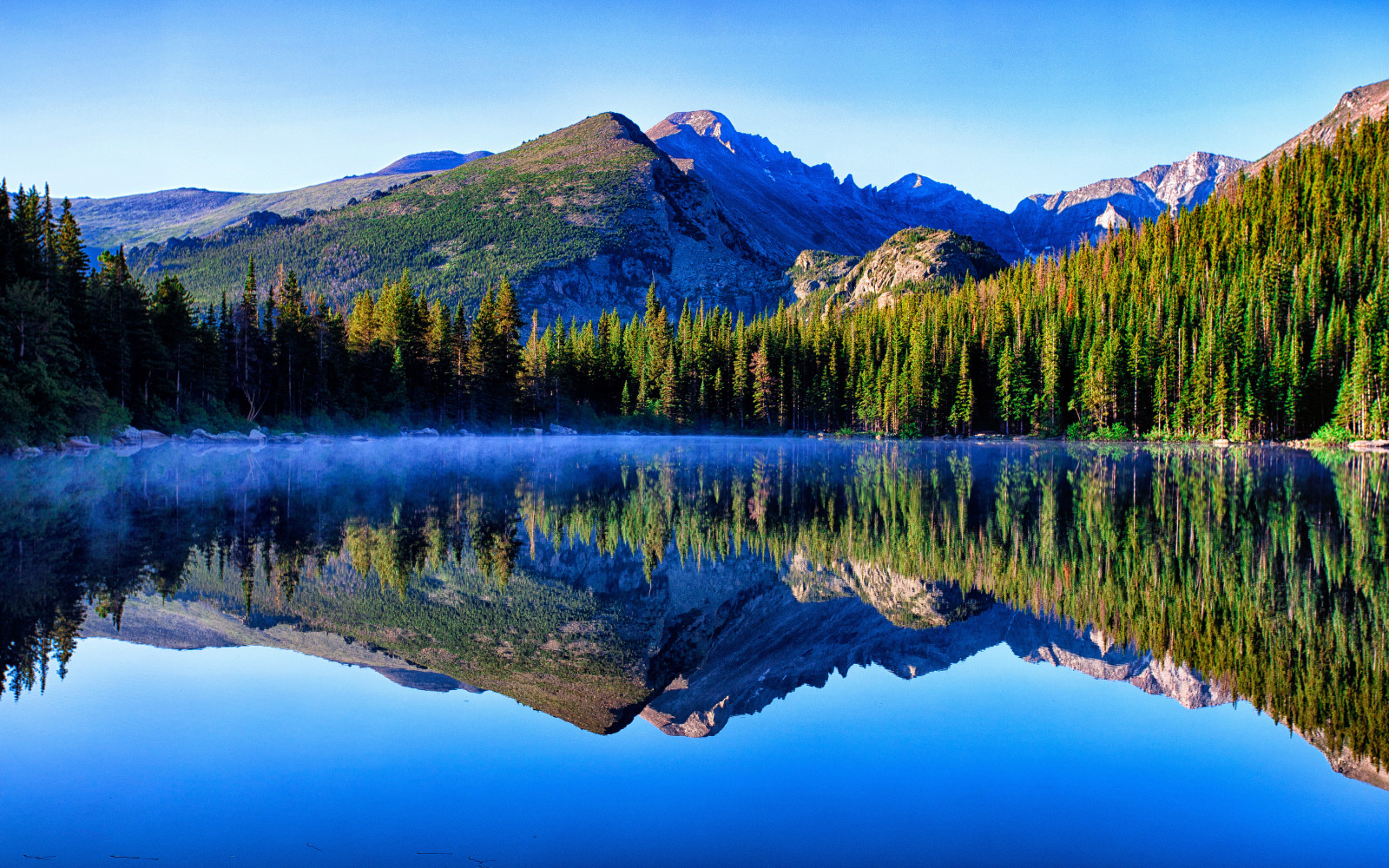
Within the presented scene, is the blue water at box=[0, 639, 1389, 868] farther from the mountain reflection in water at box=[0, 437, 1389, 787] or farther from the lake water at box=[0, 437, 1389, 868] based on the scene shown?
the mountain reflection in water at box=[0, 437, 1389, 787]

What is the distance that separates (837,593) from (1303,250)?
3363 inches

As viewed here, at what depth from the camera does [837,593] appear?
33.4 ft

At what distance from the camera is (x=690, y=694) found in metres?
6.81

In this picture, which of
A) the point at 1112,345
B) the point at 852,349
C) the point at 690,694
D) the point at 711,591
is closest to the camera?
the point at 690,694

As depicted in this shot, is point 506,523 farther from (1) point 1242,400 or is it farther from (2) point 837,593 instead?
(1) point 1242,400

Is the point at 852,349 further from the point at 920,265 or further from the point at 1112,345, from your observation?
the point at 920,265

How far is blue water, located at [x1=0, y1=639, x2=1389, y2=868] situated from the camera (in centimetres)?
423

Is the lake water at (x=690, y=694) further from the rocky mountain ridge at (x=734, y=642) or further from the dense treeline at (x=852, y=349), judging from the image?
the dense treeline at (x=852, y=349)

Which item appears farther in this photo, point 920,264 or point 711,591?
point 920,264

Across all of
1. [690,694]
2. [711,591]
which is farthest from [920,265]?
[690,694]

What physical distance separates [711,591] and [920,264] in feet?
539

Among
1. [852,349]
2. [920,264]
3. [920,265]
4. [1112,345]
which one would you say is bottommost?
[1112,345]

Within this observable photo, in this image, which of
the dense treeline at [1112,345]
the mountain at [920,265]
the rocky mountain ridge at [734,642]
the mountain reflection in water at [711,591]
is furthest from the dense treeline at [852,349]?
the mountain at [920,265]

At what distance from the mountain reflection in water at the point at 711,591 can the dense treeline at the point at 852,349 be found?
26.7 metres
